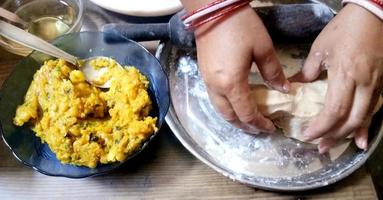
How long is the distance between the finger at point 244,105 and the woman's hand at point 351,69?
0.26 feet

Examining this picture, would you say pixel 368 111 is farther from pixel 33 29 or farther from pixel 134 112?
pixel 33 29

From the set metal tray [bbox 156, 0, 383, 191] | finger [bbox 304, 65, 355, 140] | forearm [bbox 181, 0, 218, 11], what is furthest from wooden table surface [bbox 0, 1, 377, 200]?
forearm [bbox 181, 0, 218, 11]

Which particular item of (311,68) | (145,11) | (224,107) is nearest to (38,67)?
(145,11)

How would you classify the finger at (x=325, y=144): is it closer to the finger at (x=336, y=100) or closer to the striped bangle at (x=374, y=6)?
the finger at (x=336, y=100)

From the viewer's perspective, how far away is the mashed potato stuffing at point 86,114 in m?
0.61

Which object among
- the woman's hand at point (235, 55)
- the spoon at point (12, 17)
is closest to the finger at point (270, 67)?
the woman's hand at point (235, 55)

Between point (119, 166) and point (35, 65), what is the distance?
0.23 meters

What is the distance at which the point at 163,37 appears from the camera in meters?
0.73

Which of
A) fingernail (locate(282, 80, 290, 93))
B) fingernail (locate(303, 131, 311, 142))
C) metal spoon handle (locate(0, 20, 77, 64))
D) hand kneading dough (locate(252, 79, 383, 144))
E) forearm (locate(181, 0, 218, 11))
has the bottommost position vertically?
fingernail (locate(303, 131, 311, 142))

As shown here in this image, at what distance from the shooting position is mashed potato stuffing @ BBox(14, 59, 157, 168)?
61cm

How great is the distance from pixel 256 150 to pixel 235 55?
195 mm

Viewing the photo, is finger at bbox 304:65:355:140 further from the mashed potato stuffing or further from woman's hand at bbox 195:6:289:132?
the mashed potato stuffing

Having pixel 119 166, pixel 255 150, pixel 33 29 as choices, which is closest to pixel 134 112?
pixel 119 166

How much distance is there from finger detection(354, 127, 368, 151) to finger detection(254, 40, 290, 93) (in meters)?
0.13
